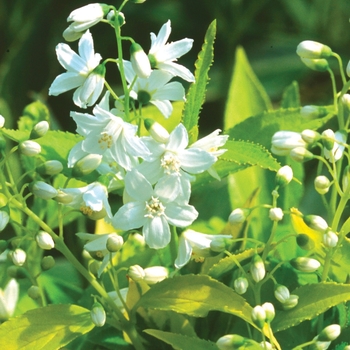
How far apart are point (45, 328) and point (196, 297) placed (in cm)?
17

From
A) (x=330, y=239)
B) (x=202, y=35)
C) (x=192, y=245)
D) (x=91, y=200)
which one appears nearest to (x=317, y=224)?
(x=330, y=239)

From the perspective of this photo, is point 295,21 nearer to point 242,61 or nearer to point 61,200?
point 242,61

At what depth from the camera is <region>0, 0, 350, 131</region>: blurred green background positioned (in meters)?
1.75

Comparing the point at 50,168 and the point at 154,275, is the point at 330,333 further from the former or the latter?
the point at 50,168

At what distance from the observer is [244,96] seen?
3.65 feet

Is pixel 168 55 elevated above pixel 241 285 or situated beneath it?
elevated above

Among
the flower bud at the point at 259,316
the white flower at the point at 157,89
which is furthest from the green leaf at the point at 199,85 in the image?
the flower bud at the point at 259,316

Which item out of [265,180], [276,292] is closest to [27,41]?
[265,180]

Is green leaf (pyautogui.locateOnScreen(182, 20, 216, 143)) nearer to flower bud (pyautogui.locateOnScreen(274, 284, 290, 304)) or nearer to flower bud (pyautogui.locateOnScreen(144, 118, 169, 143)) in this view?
flower bud (pyautogui.locateOnScreen(144, 118, 169, 143))

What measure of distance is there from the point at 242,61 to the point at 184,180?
0.47m

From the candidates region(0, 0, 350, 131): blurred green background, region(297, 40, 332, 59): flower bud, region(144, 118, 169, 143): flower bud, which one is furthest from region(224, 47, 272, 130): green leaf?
region(0, 0, 350, 131): blurred green background

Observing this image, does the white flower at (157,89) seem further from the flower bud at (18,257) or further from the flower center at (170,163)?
the flower bud at (18,257)

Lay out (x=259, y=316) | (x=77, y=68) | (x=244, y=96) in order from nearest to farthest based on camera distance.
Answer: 1. (x=259, y=316)
2. (x=77, y=68)
3. (x=244, y=96)

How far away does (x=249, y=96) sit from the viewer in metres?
1.12
